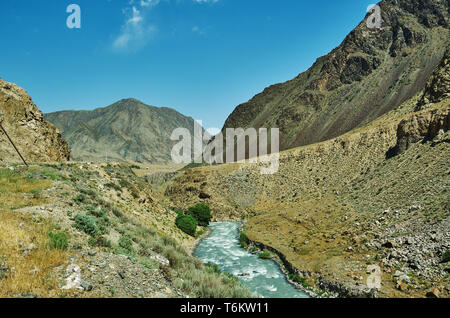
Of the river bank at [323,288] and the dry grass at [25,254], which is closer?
the dry grass at [25,254]

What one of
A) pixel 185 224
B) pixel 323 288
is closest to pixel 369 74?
pixel 185 224

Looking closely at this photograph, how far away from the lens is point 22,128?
27531mm

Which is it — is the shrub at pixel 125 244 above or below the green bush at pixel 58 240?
below

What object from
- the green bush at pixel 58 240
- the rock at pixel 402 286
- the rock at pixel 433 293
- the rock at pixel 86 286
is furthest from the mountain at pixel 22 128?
the rock at pixel 433 293

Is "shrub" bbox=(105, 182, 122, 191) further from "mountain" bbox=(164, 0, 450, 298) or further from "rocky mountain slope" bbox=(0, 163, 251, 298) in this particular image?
"mountain" bbox=(164, 0, 450, 298)

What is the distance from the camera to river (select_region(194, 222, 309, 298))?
74.5 feet

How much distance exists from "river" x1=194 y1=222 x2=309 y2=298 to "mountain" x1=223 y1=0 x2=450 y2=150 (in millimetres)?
55557

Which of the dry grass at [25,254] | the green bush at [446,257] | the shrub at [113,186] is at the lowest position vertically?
the green bush at [446,257]

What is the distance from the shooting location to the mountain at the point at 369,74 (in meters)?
79.2

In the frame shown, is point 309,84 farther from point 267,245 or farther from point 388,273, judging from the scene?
point 388,273

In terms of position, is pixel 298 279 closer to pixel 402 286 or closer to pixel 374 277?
pixel 374 277

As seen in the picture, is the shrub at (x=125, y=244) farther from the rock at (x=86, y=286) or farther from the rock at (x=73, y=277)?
the rock at (x=86, y=286)

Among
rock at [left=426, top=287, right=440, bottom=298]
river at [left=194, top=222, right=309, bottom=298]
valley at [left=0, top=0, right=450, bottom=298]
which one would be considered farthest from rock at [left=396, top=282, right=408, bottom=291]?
river at [left=194, top=222, right=309, bottom=298]

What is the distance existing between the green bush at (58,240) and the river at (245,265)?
13727 mm
